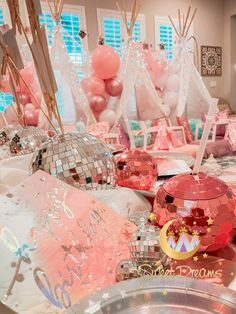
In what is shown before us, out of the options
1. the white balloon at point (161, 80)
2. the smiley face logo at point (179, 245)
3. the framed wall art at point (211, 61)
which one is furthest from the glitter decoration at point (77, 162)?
the framed wall art at point (211, 61)

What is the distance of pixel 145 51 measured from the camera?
4223mm

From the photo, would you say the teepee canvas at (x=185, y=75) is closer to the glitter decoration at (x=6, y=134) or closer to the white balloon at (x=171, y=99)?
the white balloon at (x=171, y=99)

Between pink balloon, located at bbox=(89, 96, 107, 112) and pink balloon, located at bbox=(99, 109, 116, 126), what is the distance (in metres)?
0.07

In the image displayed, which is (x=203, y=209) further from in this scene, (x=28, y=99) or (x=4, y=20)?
(x=4, y=20)

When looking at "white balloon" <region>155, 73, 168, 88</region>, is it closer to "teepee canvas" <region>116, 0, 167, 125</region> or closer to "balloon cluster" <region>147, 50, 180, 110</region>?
"balloon cluster" <region>147, 50, 180, 110</region>

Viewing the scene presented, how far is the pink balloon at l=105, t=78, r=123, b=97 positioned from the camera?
398 centimetres

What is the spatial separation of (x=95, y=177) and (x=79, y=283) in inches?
10.4

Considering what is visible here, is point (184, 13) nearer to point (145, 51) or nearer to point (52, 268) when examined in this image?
point (145, 51)

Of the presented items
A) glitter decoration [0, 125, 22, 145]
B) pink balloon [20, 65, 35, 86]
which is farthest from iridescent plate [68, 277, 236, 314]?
pink balloon [20, 65, 35, 86]

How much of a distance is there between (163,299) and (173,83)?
4.34 m

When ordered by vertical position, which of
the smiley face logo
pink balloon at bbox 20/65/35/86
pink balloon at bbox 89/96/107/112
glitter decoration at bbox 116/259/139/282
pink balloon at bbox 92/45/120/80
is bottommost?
glitter decoration at bbox 116/259/139/282

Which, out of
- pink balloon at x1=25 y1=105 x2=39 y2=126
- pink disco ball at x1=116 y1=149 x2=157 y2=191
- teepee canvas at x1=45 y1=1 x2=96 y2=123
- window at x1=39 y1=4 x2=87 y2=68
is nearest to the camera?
pink disco ball at x1=116 y1=149 x2=157 y2=191

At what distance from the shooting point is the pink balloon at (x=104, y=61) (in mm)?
3723

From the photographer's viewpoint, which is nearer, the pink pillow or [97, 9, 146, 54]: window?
the pink pillow
